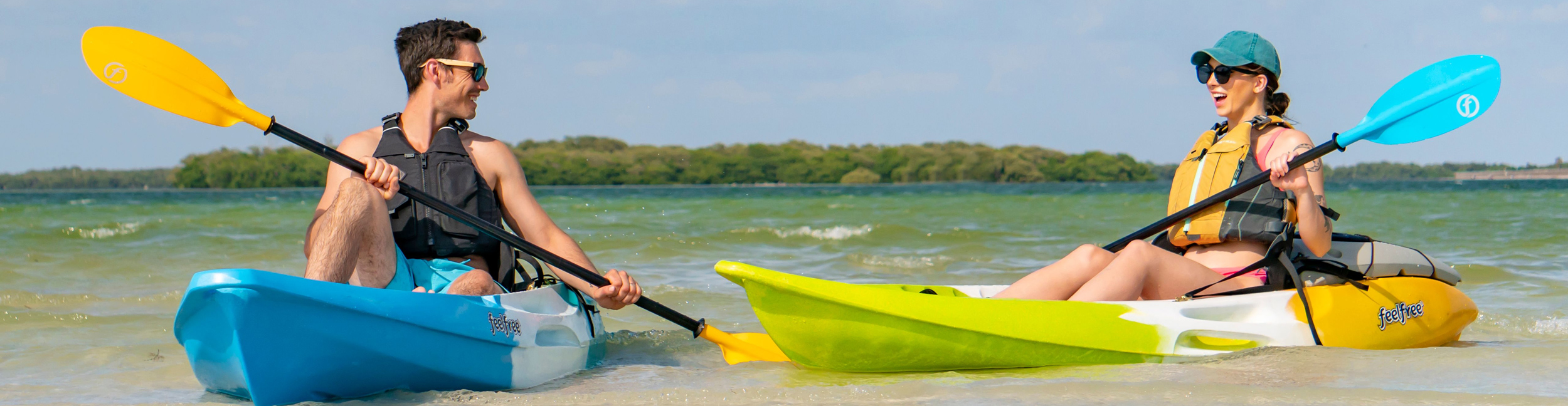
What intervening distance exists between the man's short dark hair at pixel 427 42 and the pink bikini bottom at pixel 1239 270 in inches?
110

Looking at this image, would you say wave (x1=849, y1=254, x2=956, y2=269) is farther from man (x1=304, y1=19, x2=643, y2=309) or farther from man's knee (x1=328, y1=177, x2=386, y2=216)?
man's knee (x1=328, y1=177, x2=386, y2=216)

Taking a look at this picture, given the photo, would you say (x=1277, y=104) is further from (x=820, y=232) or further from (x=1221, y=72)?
(x=820, y=232)

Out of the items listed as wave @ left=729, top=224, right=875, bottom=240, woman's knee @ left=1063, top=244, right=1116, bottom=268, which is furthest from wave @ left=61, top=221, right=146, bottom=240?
woman's knee @ left=1063, top=244, right=1116, bottom=268

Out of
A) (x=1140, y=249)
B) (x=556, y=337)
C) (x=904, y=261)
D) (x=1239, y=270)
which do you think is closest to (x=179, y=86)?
(x=556, y=337)

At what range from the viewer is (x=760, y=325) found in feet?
17.9

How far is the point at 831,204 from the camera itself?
966 inches

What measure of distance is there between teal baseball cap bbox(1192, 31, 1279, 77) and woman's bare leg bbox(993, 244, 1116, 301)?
838mm

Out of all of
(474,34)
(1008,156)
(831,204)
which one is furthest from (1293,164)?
(1008,156)

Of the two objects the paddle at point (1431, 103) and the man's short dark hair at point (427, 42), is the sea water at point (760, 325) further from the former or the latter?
the man's short dark hair at point (427, 42)

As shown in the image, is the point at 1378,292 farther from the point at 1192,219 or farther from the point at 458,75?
the point at 458,75

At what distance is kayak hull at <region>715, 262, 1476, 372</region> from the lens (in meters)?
3.33

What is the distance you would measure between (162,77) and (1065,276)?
3.06 metres

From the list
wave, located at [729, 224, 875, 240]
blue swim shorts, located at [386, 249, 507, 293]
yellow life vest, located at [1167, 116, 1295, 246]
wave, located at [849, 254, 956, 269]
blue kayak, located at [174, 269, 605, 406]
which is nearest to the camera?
blue kayak, located at [174, 269, 605, 406]

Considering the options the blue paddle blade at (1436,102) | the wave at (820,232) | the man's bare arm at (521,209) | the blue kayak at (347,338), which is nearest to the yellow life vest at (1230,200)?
the blue paddle blade at (1436,102)
